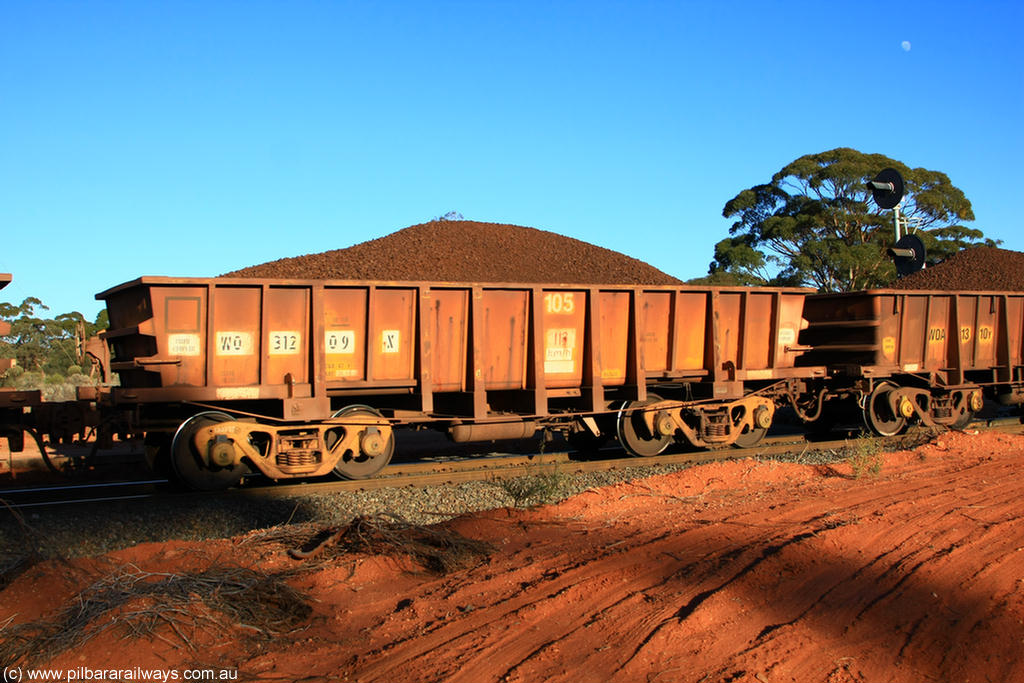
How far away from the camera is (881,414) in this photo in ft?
48.3

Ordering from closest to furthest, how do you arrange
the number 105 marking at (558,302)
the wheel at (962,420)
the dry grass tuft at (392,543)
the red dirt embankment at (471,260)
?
the dry grass tuft at (392,543)
the number 105 marking at (558,302)
the wheel at (962,420)
the red dirt embankment at (471,260)

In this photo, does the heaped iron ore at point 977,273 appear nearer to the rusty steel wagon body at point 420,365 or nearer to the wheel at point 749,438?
the wheel at point 749,438

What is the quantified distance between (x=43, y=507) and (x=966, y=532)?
9197 mm

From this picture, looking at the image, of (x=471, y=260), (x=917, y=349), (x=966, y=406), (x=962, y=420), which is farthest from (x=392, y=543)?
(x=471, y=260)

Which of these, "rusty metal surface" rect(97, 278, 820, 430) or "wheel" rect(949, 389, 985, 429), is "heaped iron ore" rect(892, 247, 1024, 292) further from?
"rusty metal surface" rect(97, 278, 820, 430)

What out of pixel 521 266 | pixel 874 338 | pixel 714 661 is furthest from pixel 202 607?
pixel 521 266

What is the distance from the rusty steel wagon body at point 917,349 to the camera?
1421 centimetres

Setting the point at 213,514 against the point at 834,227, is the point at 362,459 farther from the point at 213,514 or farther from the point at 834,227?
the point at 834,227

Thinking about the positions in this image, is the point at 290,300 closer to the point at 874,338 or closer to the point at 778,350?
the point at 778,350

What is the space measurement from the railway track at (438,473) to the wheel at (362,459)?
180 mm

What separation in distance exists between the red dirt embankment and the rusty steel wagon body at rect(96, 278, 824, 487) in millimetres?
17660

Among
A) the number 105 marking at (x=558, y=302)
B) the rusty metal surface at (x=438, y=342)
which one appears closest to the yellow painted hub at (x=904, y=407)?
the rusty metal surface at (x=438, y=342)

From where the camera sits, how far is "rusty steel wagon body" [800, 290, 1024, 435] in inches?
559

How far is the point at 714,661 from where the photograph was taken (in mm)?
4203
